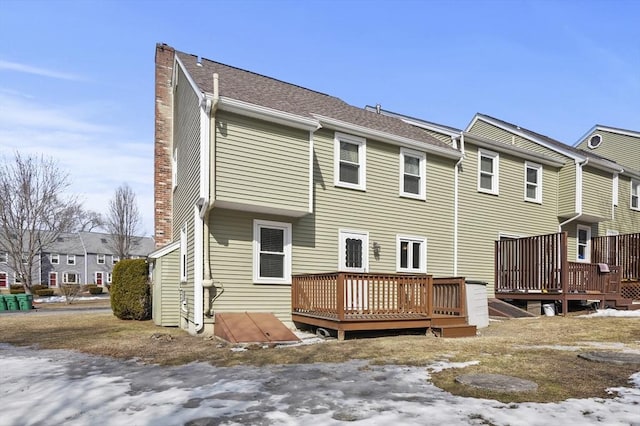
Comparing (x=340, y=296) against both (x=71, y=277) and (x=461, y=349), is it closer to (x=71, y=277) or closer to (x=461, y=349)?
(x=461, y=349)

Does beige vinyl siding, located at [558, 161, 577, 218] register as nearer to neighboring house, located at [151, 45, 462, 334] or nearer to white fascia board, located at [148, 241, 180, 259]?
neighboring house, located at [151, 45, 462, 334]

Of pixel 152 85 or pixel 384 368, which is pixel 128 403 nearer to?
pixel 384 368

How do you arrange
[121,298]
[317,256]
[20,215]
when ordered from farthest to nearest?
[20,215] → [121,298] → [317,256]

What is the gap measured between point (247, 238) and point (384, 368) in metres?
5.43

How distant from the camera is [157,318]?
12820mm

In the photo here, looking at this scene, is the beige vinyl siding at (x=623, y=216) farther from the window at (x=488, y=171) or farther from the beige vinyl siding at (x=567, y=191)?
the window at (x=488, y=171)

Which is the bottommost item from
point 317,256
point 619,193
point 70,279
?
point 70,279

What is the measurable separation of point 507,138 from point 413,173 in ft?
23.5

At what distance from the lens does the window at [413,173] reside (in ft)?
44.7

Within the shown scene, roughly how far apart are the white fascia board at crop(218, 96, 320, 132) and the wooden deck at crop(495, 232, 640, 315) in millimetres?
7916

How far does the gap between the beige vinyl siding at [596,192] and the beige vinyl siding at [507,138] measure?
127 centimetres

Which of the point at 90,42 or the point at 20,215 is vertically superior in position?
the point at 90,42

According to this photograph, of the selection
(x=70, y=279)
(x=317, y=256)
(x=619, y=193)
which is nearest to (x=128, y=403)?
(x=317, y=256)

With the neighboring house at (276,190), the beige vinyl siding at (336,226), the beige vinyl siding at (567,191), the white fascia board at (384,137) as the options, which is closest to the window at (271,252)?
the neighboring house at (276,190)
